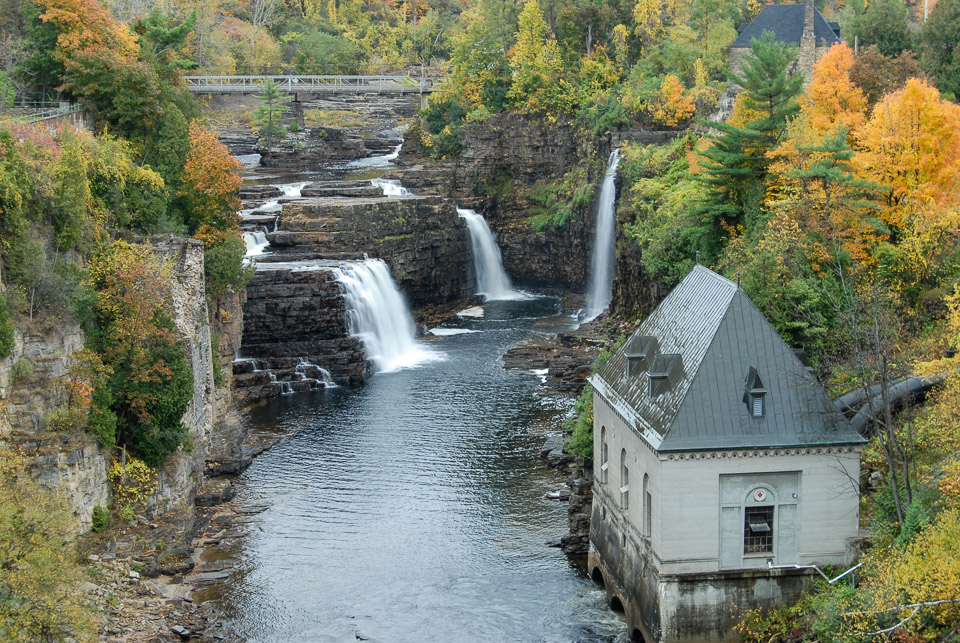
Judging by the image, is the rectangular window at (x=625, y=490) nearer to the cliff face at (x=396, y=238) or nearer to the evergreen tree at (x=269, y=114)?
the cliff face at (x=396, y=238)

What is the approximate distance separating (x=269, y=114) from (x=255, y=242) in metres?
29.2

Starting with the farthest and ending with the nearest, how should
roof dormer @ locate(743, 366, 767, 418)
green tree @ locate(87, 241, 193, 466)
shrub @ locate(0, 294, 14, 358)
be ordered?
green tree @ locate(87, 241, 193, 466) → shrub @ locate(0, 294, 14, 358) → roof dormer @ locate(743, 366, 767, 418)

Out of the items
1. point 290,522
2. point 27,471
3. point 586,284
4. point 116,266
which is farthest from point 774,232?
point 586,284

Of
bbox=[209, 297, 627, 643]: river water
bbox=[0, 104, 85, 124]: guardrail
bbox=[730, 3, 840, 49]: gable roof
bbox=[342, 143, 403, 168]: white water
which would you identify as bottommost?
bbox=[209, 297, 627, 643]: river water

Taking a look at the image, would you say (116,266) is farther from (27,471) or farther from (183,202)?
(183,202)

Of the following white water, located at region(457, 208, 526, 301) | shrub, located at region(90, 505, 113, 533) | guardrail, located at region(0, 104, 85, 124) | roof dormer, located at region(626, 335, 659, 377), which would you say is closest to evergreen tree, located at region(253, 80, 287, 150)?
white water, located at region(457, 208, 526, 301)

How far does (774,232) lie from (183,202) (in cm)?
3206

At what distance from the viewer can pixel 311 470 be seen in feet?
182

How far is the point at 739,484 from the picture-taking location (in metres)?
35.1

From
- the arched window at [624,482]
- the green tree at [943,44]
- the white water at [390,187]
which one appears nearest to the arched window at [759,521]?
the arched window at [624,482]

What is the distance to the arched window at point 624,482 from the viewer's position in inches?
1529

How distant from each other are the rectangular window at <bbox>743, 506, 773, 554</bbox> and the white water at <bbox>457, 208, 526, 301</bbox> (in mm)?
61583

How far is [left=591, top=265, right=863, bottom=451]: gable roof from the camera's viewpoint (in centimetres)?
3481

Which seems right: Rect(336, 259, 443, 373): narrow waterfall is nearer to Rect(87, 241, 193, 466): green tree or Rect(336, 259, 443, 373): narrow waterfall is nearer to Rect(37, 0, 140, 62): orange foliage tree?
Rect(37, 0, 140, 62): orange foliage tree
